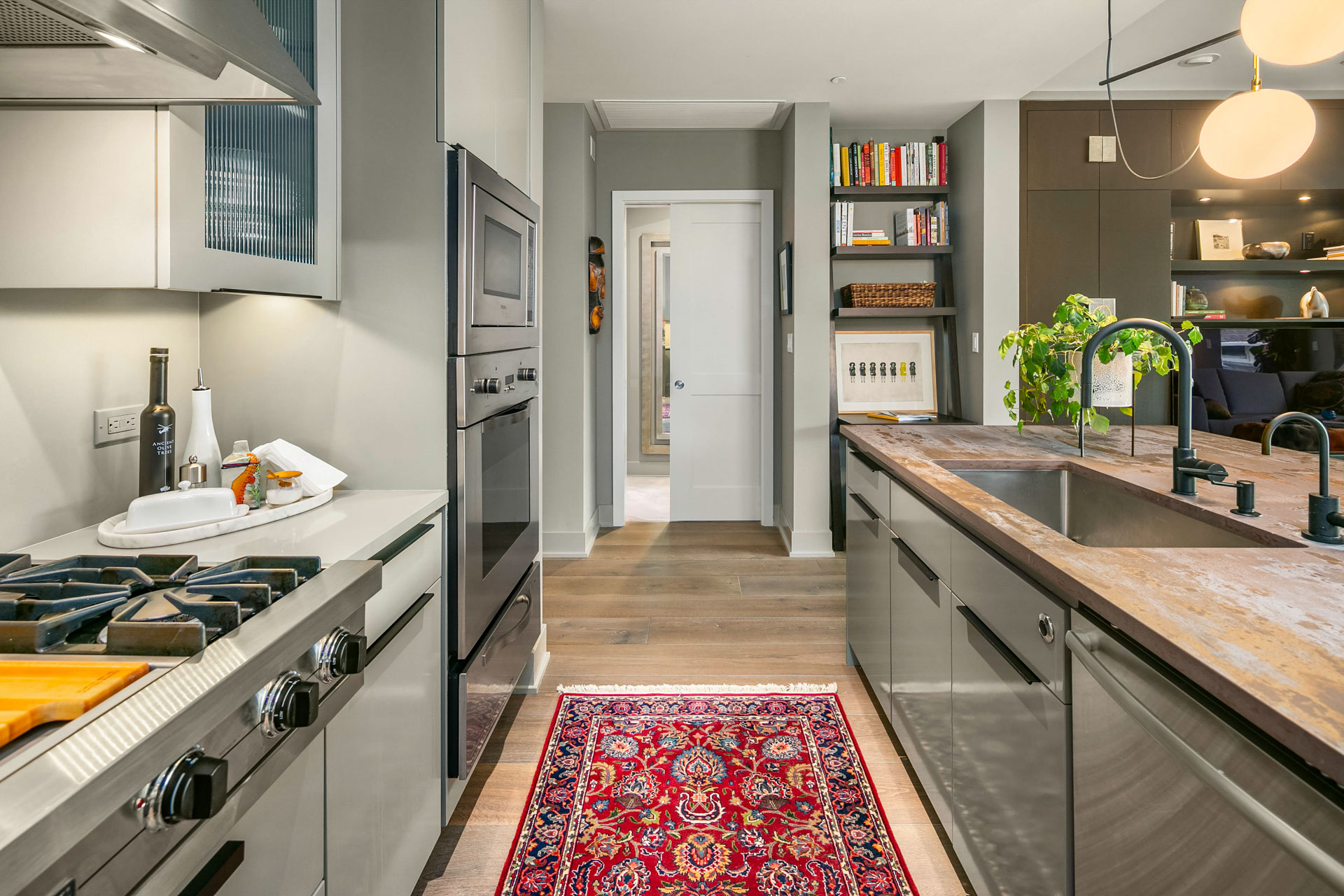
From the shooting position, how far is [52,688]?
708mm

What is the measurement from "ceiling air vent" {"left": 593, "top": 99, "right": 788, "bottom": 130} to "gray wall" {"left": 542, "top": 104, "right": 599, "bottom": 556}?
258 mm

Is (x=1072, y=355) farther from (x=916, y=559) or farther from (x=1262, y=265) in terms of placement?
(x=1262, y=265)

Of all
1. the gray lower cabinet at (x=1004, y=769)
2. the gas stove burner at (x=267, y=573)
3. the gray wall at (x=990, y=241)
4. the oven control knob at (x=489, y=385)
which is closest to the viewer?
the gas stove burner at (x=267, y=573)

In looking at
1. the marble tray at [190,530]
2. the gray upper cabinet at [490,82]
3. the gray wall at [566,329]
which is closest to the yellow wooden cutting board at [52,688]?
the marble tray at [190,530]

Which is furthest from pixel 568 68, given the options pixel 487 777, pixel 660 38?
pixel 487 777

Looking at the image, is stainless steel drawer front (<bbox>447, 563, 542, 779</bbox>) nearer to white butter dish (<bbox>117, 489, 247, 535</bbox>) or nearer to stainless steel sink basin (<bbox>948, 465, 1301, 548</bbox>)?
white butter dish (<bbox>117, 489, 247, 535</bbox>)

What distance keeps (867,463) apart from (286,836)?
6.26ft

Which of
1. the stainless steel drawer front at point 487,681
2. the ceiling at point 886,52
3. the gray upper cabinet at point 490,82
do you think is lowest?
the stainless steel drawer front at point 487,681

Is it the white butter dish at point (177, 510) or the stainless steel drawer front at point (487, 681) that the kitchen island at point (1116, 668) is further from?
the white butter dish at point (177, 510)

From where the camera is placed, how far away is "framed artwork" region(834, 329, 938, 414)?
15.6 feet

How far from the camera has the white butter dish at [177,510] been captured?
1.29 metres

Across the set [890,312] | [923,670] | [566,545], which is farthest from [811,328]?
[923,670]

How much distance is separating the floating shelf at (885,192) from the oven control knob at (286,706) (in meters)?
4.23

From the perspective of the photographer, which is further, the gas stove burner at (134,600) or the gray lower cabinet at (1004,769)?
the gray lower cabinet at (1004,769)
